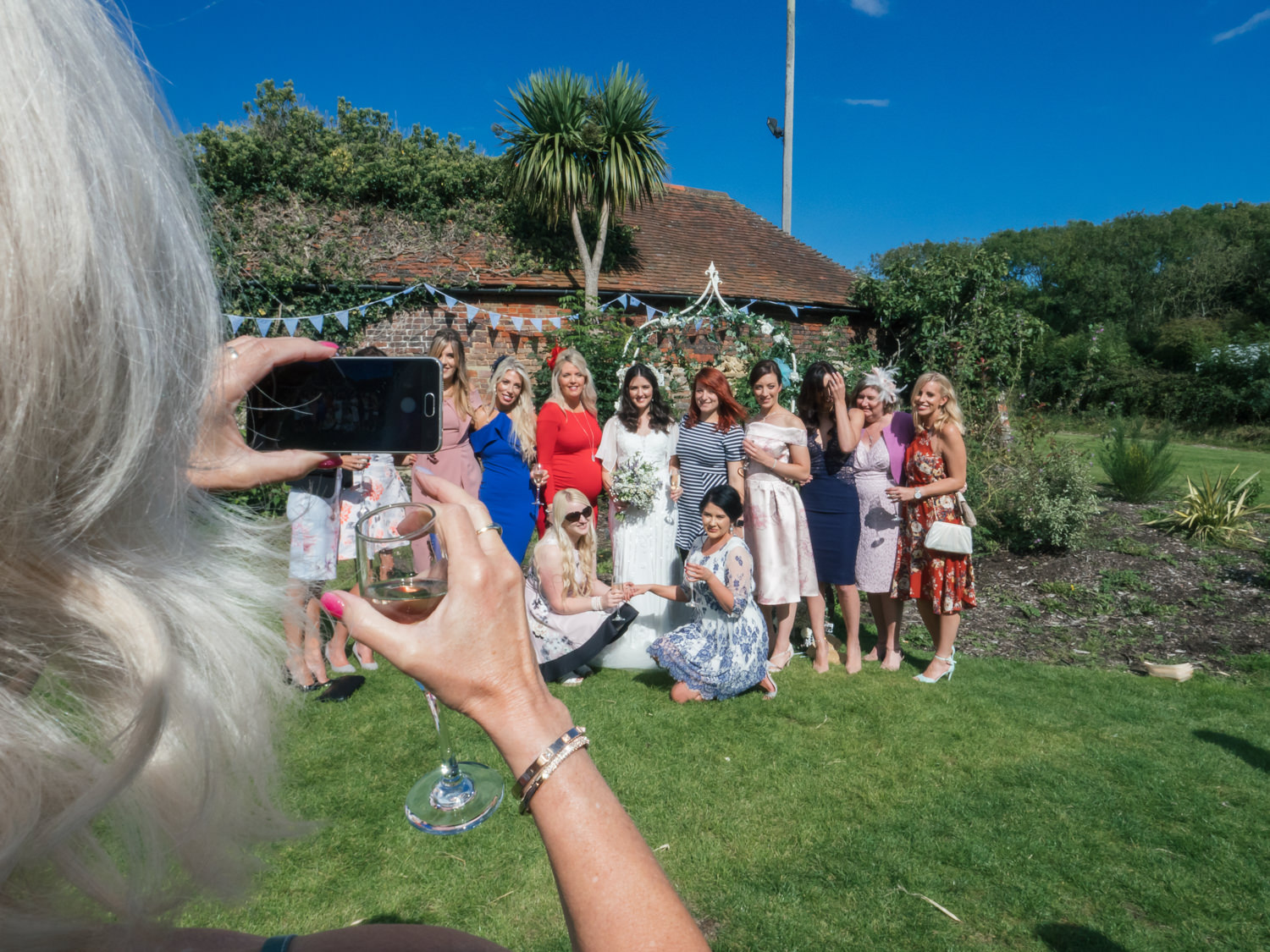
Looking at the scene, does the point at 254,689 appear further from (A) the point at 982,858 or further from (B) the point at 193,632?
(A) the point at 982,858

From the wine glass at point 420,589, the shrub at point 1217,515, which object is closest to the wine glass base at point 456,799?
the wine glass at point 420,589

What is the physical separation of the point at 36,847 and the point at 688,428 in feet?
16.6

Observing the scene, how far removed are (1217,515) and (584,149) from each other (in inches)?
441

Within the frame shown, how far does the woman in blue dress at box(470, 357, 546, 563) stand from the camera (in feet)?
17.6

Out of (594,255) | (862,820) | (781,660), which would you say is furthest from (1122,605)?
(594,255)

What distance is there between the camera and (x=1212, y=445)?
2041 centimetres

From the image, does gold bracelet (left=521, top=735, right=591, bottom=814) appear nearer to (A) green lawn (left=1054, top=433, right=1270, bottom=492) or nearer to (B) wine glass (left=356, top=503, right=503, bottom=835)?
(B) wine glass (left=356, top=503, right=503, bottom=835)

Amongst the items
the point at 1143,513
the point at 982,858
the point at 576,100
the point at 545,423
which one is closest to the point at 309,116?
the point at 576,100

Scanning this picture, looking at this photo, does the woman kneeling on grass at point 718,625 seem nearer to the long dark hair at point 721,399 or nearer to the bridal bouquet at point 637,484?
the bridal bouquet at point 637,484

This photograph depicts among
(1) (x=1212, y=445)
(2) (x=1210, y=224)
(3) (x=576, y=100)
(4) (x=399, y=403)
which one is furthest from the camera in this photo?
(2) (x=1210, y=224)

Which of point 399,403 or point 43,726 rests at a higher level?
point 399,403

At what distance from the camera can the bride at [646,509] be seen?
17.6ft

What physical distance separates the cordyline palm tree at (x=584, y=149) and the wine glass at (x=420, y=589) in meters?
11.6

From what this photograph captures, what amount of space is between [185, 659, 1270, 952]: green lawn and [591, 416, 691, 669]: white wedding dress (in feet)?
1.78
